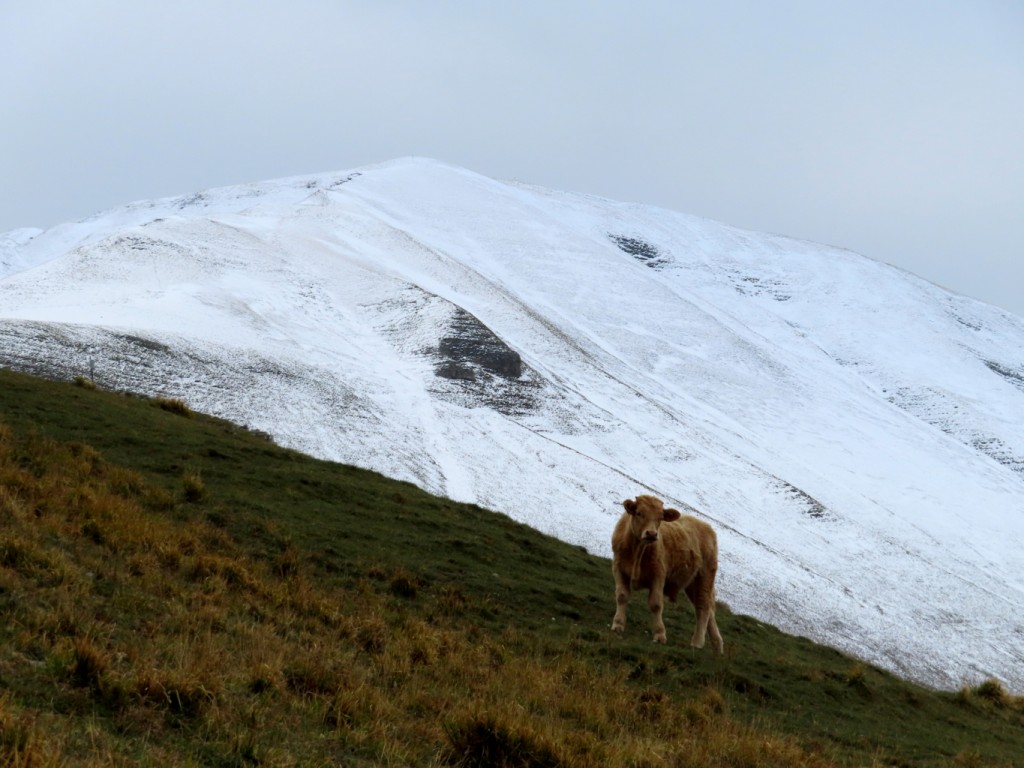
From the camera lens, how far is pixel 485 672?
9930mm

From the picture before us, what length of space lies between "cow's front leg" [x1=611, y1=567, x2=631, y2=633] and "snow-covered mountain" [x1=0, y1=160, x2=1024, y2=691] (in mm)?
1078

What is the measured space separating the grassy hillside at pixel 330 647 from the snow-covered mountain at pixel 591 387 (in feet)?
10.6

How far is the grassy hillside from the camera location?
634 cm

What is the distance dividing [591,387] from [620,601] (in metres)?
45.3

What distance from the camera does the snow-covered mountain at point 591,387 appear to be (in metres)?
37.0

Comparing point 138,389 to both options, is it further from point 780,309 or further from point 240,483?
point 780,309

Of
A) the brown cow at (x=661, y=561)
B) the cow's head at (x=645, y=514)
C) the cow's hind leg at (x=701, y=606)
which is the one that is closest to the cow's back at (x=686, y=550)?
the brown cow at (x=661, y=561)

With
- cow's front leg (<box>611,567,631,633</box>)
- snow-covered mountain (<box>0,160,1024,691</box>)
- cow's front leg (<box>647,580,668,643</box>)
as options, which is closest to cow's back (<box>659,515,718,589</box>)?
cow's front leg (<box>647,580,668,643</box>)

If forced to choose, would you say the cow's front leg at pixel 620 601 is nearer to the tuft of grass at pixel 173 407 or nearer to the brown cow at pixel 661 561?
the brown cow at pixel 661 561

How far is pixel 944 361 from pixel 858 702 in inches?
4152

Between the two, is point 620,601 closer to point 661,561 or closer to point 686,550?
point 661,561

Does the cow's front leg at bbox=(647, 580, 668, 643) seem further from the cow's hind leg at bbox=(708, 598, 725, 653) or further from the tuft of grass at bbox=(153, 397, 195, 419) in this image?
the tuft of grass at bbox=(153, 397, 195, 419)

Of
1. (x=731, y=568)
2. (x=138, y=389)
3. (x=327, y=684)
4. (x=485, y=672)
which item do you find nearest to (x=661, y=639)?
(x=485, y=672)

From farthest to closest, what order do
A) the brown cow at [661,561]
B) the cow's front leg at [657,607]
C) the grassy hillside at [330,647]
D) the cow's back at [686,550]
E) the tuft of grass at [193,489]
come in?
the tuft of grass at [193,489], the cow's back at [686,550], the cow's front leg at [657,607], the brown cow at [661,561], the grassy hillside at [330,647]
